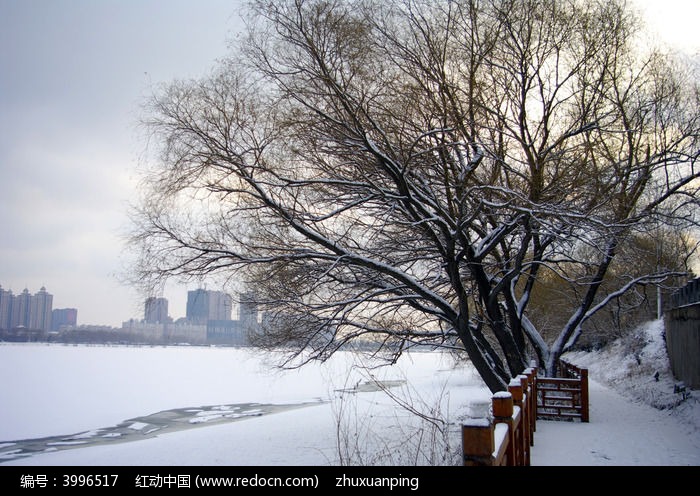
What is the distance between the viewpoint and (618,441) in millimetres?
8531

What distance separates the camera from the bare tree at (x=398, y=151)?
8727mm

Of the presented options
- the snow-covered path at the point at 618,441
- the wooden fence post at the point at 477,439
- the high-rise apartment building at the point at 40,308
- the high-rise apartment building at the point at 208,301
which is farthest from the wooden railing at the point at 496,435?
the high-rise apartment building at the point at 40,308

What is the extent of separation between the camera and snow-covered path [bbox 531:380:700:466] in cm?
719

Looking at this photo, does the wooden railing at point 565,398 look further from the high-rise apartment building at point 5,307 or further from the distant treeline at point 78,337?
the distant treeline at point 78,337

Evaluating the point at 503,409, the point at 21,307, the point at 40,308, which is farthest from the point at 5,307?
the point at 503,409

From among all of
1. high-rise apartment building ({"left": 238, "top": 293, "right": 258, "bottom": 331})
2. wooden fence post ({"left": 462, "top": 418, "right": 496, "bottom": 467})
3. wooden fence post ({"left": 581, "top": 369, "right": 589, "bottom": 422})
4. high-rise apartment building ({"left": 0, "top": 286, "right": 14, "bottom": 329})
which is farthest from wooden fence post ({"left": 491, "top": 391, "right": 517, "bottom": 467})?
high-rise apartment building ({"left": 0, "top": 286, "right": 14, "bottom": 329})

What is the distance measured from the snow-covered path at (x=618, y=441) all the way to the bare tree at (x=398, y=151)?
1.77 m

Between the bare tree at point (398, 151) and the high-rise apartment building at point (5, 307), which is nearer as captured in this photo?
the bare tree at point (398, 151)

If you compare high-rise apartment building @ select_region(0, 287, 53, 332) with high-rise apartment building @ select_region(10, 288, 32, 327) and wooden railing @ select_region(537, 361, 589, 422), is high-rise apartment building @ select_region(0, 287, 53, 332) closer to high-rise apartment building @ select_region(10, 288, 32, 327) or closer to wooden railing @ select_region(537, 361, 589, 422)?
high-rise apartment building @ select_region(10, 288, 32, 327)

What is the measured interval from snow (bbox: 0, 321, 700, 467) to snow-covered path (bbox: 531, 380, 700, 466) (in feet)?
0.09

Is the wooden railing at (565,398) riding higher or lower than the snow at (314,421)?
higher

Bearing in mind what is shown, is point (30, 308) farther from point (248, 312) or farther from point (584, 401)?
point (584, 401)

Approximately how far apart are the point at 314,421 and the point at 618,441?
10.2 metres

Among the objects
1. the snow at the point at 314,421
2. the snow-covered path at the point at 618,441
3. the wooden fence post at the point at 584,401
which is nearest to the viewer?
the snow-covered path at the point at 618,441
